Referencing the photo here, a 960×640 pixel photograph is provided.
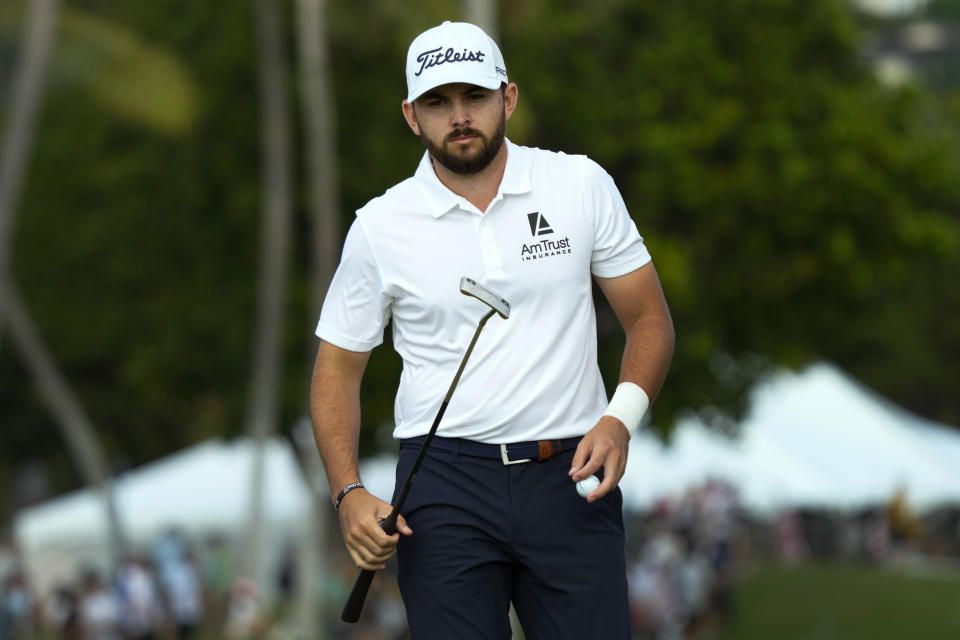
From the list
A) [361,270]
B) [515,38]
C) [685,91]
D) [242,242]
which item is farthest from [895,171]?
[361,270]

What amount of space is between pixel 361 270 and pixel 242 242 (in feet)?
89.5

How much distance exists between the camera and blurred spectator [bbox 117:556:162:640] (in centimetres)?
2348

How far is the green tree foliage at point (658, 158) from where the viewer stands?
28.5 metres

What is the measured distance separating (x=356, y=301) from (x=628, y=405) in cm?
68

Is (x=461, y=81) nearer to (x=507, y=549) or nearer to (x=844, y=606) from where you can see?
(x=507, y=549)

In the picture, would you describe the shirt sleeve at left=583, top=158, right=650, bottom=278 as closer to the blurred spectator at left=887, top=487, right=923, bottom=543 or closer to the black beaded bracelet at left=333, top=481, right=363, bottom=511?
the black beaded bracelet at left=333, top=481, right=363, bottom=511

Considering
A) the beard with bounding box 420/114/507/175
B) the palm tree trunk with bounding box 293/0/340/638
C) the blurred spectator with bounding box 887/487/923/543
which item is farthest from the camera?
the blurred spectator with bounding box 887/487/923/543

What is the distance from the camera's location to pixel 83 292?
44219 mm

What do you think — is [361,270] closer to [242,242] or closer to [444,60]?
[444,60]

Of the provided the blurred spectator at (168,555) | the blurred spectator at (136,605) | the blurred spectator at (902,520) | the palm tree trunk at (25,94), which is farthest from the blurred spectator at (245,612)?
the blurred spectator at (902,520)

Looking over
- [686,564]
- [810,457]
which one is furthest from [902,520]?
[686,564]

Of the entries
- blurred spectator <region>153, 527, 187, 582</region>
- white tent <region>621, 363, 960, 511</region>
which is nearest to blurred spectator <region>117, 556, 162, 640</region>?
blurred spectator <region>153, 527, 187, 582</region>

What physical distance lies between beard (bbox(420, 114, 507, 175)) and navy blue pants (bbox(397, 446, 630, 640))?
65cm

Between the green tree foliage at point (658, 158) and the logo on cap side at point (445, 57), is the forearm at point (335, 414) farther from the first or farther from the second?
the green tree foliage at point (658, 158)
